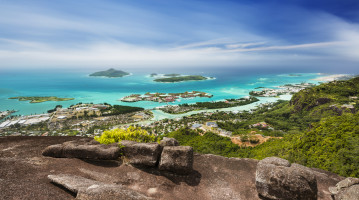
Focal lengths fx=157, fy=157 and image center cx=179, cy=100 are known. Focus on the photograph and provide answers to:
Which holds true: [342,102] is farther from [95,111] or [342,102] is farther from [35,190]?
[95,111]

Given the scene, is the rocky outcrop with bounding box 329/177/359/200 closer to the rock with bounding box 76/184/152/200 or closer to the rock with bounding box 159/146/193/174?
the rock with bounding box 159/146/193/174

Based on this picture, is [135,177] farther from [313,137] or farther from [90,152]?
[313,137]

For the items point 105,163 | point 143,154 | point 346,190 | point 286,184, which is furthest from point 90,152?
point 346,190

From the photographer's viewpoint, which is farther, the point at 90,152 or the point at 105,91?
the point at 105,91

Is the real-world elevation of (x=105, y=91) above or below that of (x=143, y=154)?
below

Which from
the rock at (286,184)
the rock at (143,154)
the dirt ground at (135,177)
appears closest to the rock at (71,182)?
the dirt ground at (135,177)

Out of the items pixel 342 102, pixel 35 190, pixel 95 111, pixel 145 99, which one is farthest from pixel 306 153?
pixel 145 99

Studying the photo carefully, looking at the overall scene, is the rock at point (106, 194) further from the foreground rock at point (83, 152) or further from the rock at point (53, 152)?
the rock at point (53, 152)
